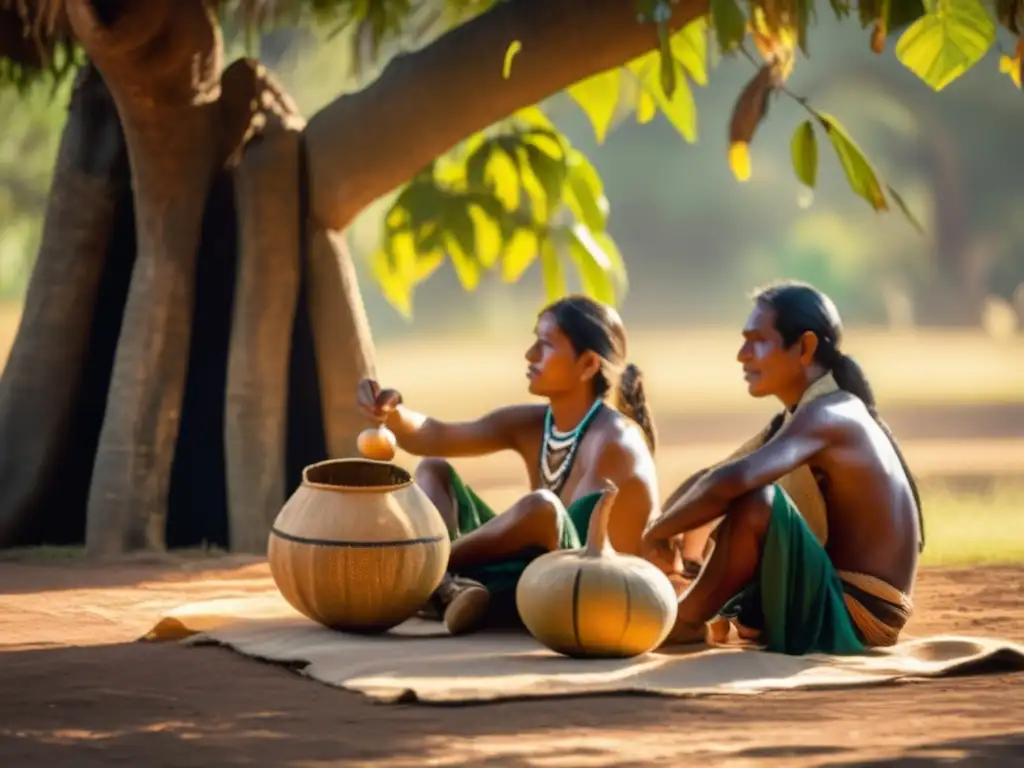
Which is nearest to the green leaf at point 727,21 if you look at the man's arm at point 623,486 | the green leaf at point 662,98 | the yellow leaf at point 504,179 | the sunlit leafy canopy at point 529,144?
the sunlit leafy canopy at point 529,144

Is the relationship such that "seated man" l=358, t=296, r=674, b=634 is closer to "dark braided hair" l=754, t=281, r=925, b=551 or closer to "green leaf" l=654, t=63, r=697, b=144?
"dark braided hair" l=754, t=281, r=925, b=551

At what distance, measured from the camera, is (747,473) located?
200 inches

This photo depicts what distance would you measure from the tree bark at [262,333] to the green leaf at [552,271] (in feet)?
6.35

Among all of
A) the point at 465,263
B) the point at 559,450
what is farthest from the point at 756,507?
the point at 465,263

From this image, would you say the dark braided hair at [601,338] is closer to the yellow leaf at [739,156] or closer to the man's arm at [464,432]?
the man's arm at [464,432]

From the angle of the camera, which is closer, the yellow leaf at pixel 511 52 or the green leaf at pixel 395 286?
the yellow leaf at pixel 511 52

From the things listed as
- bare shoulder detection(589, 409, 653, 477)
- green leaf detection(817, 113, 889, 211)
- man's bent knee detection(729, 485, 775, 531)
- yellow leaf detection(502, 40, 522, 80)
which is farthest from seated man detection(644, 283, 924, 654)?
yellow leaf detection(502, 40, 522, 80)

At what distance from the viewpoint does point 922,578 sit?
7816 millimetres

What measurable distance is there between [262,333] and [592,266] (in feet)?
7.96

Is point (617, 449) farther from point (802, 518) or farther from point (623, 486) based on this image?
point (802, 518)

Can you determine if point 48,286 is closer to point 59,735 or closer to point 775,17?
point 775,17

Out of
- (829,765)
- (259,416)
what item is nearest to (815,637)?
(829,765)

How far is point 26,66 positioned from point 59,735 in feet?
19.4

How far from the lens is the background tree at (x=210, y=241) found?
8078 millimetres
